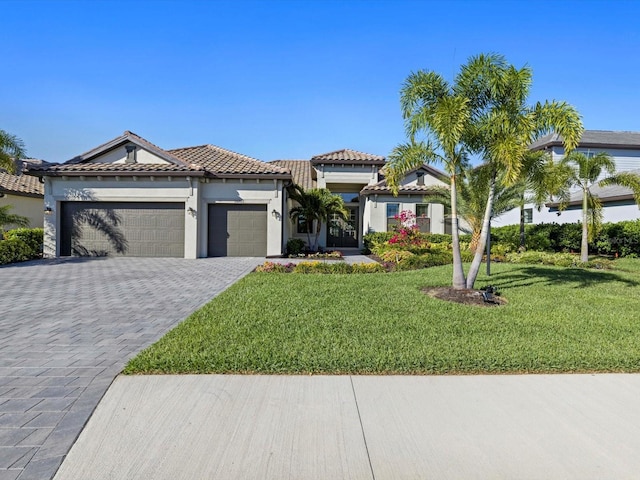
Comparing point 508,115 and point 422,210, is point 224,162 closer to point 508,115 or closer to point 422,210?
point 422,210

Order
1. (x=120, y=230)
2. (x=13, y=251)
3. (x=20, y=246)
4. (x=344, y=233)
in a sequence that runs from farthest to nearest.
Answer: (x=344, y=233)
(x=120, y=230)
(x=20, y=246)
(x=13, y=251)

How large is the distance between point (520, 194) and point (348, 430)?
51.6 feet

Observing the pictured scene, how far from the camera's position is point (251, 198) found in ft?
51.5

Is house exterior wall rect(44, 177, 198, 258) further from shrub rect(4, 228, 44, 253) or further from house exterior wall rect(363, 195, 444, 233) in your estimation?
house exterior wall rect(363, 195, 444, 233)

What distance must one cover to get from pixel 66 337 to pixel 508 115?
8.52m

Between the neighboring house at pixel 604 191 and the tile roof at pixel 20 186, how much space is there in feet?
88.9

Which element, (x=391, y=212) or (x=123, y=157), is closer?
(x=123, y=157)

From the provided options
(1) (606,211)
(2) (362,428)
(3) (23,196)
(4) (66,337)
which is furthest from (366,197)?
(3) (23,196)

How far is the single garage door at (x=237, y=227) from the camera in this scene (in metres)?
15.9

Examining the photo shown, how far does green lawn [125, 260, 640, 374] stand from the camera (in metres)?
3.86

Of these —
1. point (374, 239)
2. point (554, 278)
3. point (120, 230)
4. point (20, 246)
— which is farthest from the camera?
point (374, 239)

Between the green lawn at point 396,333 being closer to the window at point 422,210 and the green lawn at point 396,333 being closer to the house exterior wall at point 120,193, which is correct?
the house exterior wall at point 120,193

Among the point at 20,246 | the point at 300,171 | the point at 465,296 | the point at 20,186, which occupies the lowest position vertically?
the point at 465,296

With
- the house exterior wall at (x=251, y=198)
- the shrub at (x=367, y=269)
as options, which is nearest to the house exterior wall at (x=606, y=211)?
the shrub at (x=367, y=269)
